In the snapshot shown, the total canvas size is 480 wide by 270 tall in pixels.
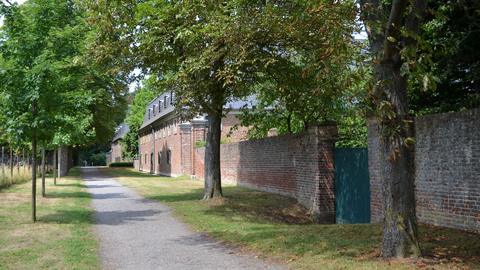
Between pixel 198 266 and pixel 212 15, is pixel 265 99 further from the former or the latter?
pixel 198 266

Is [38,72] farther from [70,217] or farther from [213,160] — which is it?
[213,160]

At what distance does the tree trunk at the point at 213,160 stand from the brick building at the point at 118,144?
201ft

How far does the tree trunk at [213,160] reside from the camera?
18.0 m

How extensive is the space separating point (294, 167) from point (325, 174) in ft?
10.1

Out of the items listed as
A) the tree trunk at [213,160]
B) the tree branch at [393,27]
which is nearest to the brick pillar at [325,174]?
A: the tree trunk at [213,160]

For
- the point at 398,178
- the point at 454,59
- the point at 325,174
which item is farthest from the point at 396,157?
the point at 325,174

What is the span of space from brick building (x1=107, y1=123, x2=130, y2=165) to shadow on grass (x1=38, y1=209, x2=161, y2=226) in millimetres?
62649

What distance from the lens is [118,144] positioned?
91625mm

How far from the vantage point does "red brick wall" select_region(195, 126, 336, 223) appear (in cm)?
1554

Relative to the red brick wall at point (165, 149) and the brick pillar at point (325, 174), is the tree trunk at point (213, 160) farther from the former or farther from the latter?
the red brick wall at point (165, 149)

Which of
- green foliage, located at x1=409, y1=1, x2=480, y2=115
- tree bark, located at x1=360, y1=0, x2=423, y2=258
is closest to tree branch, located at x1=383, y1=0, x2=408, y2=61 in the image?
Answer: tree bark, located at x1=360, y1=0, x2=423, y2=258

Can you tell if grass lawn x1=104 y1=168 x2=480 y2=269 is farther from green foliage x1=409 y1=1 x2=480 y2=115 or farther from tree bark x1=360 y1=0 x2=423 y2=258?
green foliage x1=409 y1=1 x2=480 y2=115

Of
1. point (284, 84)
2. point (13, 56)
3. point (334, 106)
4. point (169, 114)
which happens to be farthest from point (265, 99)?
point (169, 114)

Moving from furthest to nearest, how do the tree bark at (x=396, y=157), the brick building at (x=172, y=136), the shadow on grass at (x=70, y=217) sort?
1. the brick building at (x=172, y=136)
2. the shadow on grass at (x=70, y=217)
3. the tree bark at (x=396, y=157)
